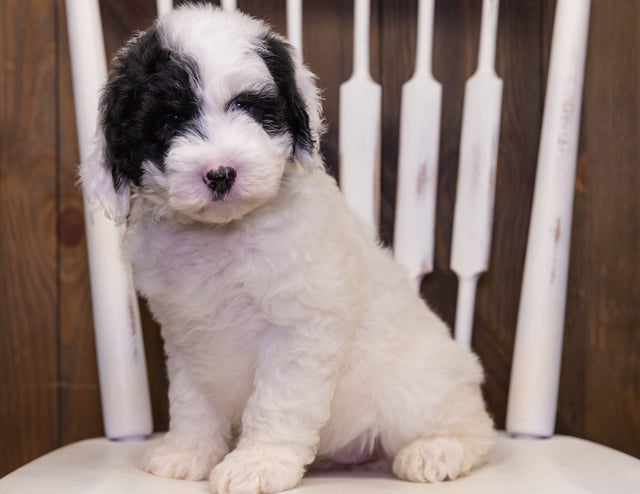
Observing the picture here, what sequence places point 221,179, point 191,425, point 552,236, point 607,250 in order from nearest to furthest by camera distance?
point 221,179, point 191,425, point 552,236, point 607,250

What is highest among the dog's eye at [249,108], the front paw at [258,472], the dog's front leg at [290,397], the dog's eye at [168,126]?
the dog's eye at [249,108]

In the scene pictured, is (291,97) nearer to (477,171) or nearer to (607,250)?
(477,171)

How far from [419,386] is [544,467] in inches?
7.1

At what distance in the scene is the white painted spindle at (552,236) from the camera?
120 centimetres

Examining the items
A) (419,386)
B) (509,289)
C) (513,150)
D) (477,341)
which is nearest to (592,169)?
(513,150)

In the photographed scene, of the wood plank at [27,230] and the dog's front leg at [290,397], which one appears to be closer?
the dog's front leg at [290,397]

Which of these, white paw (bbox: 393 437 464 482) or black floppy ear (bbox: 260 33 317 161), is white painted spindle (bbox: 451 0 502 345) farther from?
black floppy ear (bbox: 260 33 317 161)

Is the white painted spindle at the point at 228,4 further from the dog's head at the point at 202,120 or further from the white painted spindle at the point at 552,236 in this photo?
the white painted spindle at the point at 552,236

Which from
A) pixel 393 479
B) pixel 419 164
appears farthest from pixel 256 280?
pixel 419 164

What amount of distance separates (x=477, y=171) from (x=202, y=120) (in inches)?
19.7

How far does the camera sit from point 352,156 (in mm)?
1274

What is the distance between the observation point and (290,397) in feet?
3.20

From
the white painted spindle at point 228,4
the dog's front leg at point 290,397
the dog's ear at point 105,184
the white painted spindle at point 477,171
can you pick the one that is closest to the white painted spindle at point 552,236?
the white painted spindle at point 477,171

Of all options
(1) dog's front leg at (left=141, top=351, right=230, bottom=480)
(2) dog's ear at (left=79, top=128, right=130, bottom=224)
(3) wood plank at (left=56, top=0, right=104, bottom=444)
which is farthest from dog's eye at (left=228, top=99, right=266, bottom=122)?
(3) wood plank at (left=56, top=0, right=104, bottom=444)
